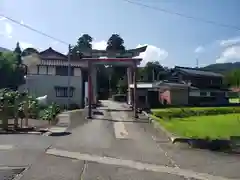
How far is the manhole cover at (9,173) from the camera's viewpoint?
705 centimetres

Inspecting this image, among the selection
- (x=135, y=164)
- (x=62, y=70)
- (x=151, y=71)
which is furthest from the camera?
(x=151, y=71)

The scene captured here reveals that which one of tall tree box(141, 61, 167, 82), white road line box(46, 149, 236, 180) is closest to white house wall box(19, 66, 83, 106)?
white road line box(46, 149, 236, 180)

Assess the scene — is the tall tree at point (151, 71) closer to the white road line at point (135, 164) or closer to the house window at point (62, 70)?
the house window at point (62, 70)

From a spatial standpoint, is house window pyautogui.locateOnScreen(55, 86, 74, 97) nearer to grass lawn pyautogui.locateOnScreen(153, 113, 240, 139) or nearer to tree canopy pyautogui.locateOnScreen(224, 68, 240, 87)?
grass lawn pyautogui.locateOnScreen(153, 113, 240, 139)

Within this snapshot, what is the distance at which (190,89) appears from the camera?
45.5 meters

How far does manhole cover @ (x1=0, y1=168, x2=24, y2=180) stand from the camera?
7.05 metres

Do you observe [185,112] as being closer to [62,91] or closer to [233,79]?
[62,91]

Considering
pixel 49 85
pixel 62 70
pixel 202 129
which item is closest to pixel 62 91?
pixel 49 85

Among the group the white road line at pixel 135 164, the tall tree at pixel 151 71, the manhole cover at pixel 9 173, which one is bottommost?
the white road line at pixel 135 164

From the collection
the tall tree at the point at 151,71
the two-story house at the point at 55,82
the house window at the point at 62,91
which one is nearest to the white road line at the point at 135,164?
the two-story house at the point at 55,82

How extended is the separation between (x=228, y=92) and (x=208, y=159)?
4545cm

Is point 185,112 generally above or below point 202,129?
above

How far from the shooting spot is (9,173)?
7359mm

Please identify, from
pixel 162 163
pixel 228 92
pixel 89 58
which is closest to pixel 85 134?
pixel 162 163
